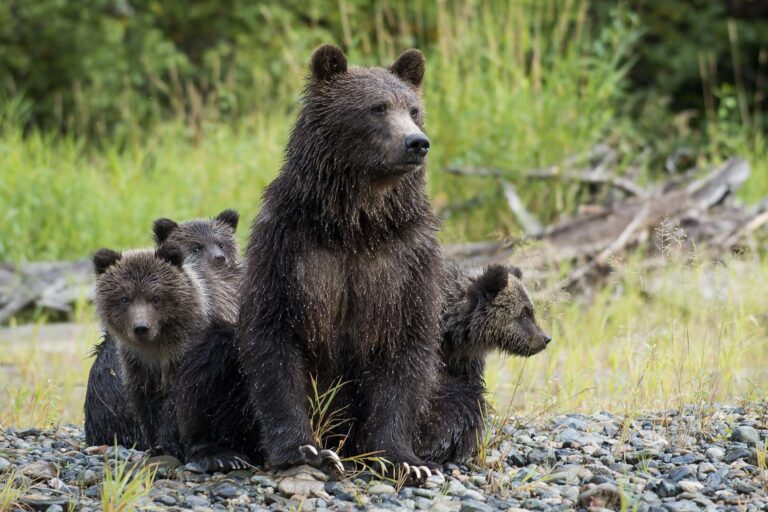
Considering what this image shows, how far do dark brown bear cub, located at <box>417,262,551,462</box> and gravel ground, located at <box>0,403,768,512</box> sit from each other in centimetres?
16

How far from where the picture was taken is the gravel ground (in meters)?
4.50

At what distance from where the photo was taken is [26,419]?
6621 millimetres

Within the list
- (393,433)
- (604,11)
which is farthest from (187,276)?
(604,11)

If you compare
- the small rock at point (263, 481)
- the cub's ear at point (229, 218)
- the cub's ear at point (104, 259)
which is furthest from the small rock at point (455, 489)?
the cub's ear at point (229, 218)

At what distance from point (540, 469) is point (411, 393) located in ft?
2.28

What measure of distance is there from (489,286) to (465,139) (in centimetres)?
511

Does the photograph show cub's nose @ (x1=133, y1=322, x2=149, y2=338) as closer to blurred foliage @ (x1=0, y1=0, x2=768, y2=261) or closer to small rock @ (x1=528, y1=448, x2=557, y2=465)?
small rock @ (x1=528, y1=448, x2=557, y2=465)

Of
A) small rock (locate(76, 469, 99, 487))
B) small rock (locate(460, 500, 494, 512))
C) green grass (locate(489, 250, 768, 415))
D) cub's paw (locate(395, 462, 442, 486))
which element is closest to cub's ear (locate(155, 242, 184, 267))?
small rock (locate(76, 469, 99, 487))

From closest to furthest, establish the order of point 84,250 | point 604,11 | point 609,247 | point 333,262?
point 333,262 → point 609,247 → point 84,250 → point 604,11

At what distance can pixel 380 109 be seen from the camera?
501 cm

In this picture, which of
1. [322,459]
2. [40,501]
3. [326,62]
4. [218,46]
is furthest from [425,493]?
[218,46]

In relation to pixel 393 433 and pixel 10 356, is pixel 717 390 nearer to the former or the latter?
pixel 393 433

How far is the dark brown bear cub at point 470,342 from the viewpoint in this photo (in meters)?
5.31

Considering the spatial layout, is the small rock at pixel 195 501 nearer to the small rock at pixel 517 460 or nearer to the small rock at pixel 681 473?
the small rock at pixel 517 460
